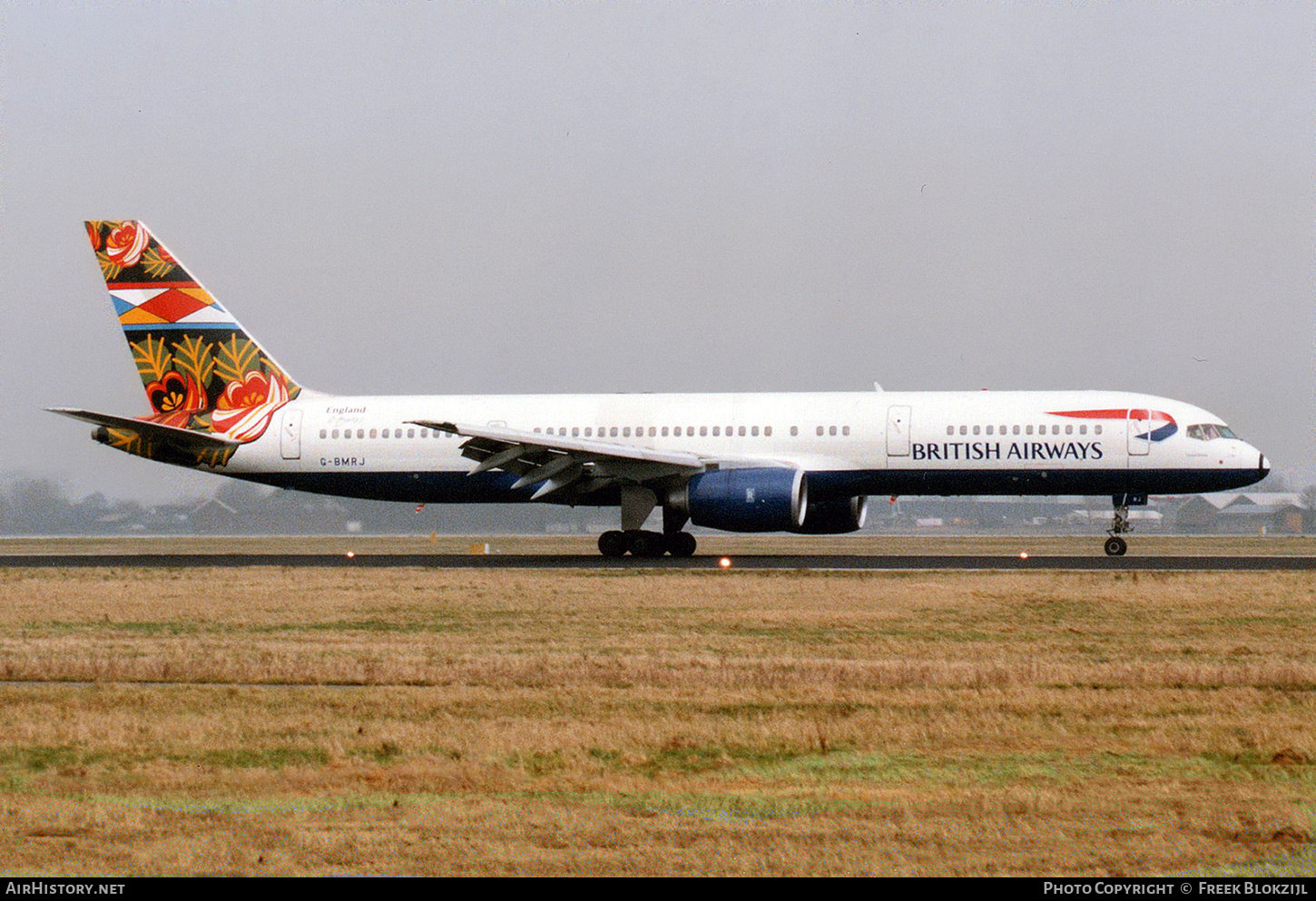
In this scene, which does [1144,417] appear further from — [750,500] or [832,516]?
[750,500]

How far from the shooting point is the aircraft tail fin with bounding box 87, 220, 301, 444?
1660 inches

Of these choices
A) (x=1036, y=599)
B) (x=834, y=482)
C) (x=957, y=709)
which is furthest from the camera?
(x=834, y=482)

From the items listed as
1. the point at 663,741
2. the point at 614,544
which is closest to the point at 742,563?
the point at 614,544

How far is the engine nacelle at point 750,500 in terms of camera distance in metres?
34.6

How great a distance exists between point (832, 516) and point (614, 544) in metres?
5.70

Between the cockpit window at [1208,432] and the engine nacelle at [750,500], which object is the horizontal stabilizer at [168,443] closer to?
the engine nacelle at [750,500]

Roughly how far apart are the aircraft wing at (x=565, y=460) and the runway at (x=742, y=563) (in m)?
2.04

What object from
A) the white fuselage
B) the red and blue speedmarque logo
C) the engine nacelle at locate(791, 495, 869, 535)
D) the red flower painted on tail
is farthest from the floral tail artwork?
the red and blue speedmarque logo

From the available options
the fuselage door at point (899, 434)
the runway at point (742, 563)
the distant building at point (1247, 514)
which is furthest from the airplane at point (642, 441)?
the distant building at point (1247, 514)

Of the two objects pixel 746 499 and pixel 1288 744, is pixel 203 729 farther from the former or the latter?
pixel 746 499
